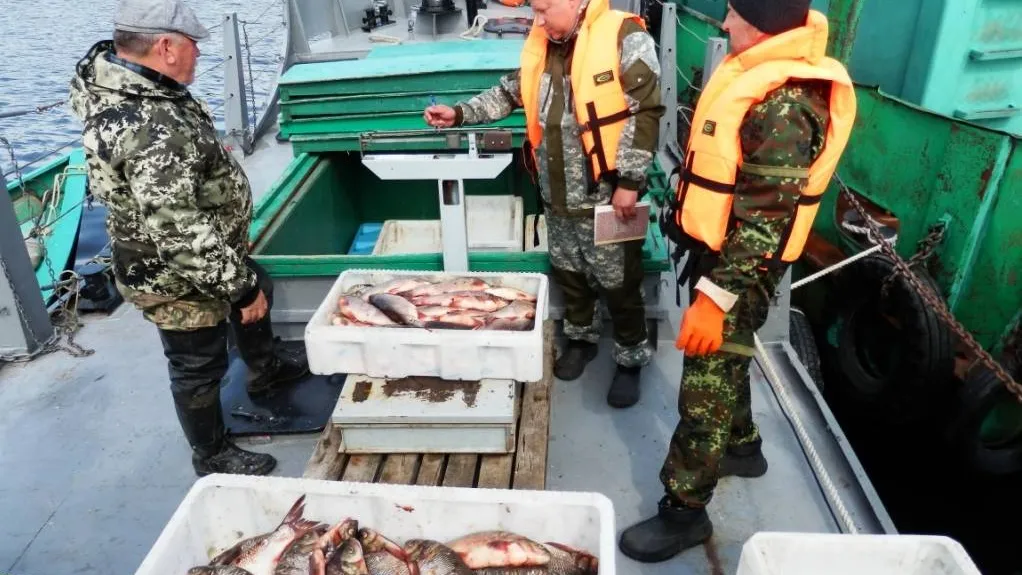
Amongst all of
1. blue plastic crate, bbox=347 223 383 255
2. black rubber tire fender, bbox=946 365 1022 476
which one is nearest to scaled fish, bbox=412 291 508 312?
blue plastic crate, bbox=347 223 383 255

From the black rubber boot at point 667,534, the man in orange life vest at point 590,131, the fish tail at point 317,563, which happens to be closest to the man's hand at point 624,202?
the man in orange life vest at point 590,131

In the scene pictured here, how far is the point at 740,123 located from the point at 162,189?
6.93 ft

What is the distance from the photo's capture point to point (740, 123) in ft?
7.88

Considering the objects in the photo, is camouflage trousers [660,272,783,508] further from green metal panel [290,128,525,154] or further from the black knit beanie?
green metal panel [290,128,525,154]

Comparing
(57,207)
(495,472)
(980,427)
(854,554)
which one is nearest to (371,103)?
(495,472)

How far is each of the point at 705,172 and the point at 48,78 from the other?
19.4 meters

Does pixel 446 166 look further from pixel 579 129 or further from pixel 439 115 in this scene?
pixel 579 129

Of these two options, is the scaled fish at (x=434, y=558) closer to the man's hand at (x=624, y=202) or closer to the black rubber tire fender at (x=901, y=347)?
the man's hand at (x=624, y=202)

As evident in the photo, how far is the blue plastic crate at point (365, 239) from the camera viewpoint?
5.82 meters

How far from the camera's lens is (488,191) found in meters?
6.31

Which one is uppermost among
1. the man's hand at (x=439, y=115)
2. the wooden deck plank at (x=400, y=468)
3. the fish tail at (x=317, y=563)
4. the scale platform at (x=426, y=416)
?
the man's hand at (x=439, y=115)

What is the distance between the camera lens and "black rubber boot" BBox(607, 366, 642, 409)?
3.81 meters

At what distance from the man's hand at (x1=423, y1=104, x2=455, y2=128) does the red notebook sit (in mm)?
906

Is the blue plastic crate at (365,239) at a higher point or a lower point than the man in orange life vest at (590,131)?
lower
